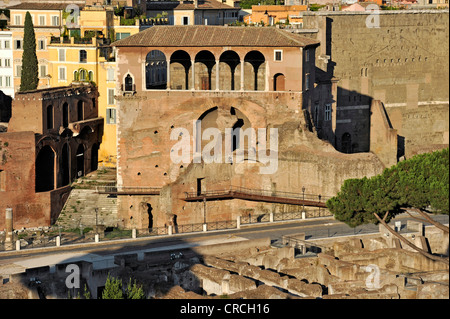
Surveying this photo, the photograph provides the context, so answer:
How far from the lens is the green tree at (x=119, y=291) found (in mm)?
53719

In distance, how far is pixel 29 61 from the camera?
85125mm

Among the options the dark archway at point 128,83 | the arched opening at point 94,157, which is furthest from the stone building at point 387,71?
the dark archway at point 128,83

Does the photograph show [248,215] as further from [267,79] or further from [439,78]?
[439,78]

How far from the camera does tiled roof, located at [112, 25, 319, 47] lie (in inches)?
2965

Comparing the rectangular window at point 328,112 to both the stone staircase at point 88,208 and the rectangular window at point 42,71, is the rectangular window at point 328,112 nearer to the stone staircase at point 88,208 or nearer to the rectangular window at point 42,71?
the stone staircase at point 88,208

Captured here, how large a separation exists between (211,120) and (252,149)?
323 cm

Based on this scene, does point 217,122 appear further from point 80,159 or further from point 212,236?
point 212,236

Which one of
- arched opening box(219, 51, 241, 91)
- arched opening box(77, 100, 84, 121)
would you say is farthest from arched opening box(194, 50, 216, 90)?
arched opening box(77, 100, 84, 121)
